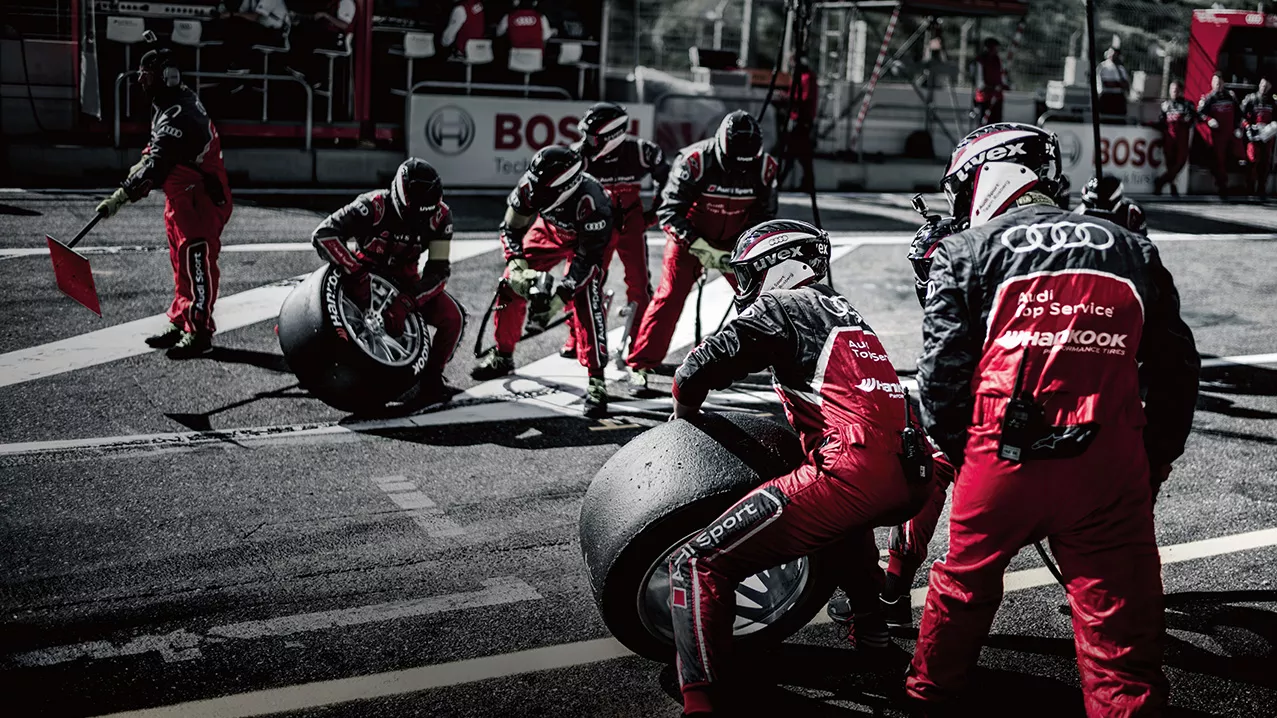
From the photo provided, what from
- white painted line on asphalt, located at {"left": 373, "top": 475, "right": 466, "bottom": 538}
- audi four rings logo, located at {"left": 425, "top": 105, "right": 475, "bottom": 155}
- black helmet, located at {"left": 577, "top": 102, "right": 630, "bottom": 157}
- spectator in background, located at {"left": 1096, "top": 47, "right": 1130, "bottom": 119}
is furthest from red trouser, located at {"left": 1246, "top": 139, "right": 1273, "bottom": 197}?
white painted line on asphalt, located at {"left": 373, "top": 475, "right": 466, "bottom": 538}

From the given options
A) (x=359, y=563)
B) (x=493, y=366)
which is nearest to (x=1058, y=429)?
(x=359, y=563)

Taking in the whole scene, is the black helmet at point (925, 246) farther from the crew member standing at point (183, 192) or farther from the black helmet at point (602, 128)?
the crew member standing at point (183, 192)

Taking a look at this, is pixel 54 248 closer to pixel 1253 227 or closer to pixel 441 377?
pixel 441 377

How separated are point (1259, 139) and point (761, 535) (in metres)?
22.3

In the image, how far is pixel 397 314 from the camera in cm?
859

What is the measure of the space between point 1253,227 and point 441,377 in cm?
1521

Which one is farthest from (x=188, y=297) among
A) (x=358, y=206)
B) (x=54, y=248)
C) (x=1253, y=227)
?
(x=1253, y=227)

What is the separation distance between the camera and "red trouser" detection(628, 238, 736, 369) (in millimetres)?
9445

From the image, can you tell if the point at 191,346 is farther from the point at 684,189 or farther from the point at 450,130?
the point at 450,130

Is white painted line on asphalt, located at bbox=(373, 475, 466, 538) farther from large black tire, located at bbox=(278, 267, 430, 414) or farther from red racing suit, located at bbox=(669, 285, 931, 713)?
red racing suit, located at bbox=(669, 285, 931, 713)

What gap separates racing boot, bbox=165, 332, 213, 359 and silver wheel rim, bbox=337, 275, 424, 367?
1.67 meters

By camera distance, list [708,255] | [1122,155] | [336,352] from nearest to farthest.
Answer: [336,352]
[708,255]
[1122,155]

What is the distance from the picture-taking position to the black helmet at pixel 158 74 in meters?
9.50

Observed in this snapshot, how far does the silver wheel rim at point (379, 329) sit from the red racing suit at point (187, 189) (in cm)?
163
